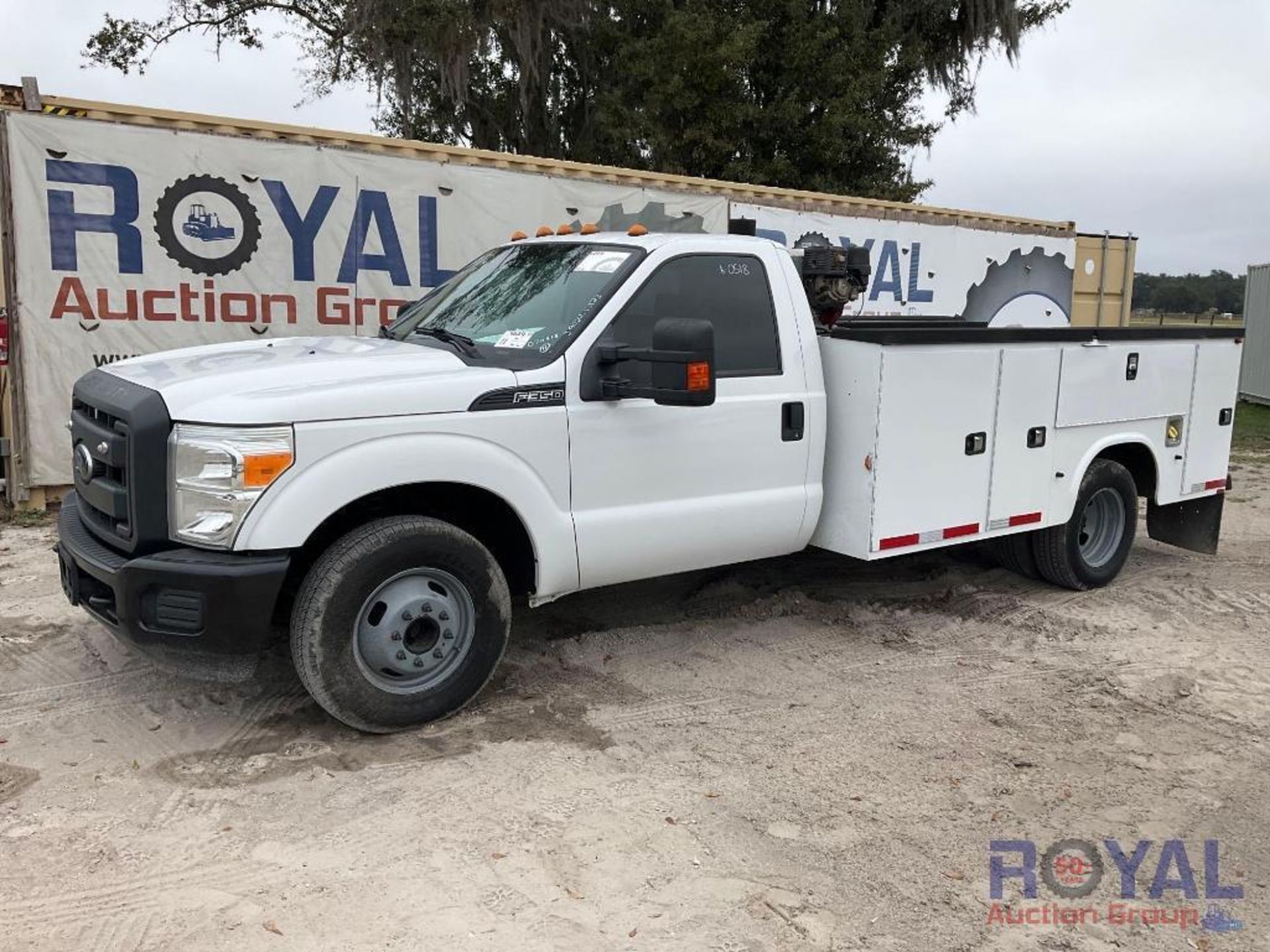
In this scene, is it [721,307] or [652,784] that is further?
[721,307]

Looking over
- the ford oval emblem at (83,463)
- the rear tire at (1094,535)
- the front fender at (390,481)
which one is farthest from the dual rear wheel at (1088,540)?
the ford oval emblem at (83,463)

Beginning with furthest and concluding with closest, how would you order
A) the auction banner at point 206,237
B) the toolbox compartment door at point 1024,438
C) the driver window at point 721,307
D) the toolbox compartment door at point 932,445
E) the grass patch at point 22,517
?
the auction banner at point 206,237 → the grass patch at point 22,517 → the toolbox compartment door at point 1024,438 → the toolbox compartment door at point 932,445 → the driver window at point 721,307

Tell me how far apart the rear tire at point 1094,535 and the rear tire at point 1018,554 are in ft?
0.12

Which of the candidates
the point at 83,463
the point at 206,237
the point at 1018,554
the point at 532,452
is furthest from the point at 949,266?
the point at 83,463

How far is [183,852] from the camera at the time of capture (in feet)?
10.9

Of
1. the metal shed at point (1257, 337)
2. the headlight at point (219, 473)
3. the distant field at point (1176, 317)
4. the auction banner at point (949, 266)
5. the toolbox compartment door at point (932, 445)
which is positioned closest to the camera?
the headlight at point (219, 473)

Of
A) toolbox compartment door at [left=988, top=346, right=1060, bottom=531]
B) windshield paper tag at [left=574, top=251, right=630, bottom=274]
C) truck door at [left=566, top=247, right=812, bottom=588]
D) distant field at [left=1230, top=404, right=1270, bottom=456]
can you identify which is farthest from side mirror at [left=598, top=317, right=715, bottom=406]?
distant field at [left=1230, top=404, right=1270, bottom=456]

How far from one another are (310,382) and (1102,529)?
198 inches

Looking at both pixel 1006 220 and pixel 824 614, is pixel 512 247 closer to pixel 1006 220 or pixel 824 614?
pixel 824 614

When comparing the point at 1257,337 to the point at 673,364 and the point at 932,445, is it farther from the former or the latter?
the point at 673,364

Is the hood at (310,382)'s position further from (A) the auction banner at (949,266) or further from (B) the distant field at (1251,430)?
(B) the distant field at (1251,430)

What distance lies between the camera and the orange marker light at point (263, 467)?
369cm

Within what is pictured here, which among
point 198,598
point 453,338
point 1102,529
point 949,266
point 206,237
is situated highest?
point 949,266

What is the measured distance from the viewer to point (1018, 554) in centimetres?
656
